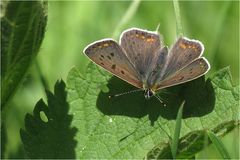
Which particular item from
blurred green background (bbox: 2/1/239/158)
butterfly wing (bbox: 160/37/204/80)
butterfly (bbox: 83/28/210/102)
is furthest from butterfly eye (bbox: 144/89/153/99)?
blurred green background (bbox: 2/1/239/158)

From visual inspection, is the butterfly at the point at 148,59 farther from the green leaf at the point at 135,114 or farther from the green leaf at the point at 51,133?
the green leaf at the point at 51,133

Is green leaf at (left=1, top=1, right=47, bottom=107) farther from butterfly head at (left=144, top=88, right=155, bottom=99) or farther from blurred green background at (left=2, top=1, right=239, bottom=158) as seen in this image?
blurred green background at (left=2, top=1, right=239, bottom=158)

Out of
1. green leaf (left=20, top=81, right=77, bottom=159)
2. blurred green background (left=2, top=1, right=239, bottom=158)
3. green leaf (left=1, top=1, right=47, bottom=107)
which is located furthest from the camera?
blurred green background (left=2, top=1, right=239, bottom=158)

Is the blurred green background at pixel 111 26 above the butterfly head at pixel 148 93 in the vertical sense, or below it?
below

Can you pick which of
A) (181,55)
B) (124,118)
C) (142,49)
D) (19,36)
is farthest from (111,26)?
(19,36)

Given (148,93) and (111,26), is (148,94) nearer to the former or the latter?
(148,93)

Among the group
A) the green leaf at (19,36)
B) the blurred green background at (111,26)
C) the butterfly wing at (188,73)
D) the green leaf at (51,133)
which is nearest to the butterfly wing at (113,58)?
the butterfly wing at (188,73)

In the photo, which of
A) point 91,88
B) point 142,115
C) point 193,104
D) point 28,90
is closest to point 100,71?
point 91,88
